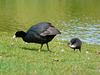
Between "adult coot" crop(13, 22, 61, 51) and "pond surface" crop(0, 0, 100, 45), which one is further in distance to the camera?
"pond surface" crop(0, 0, 100, 45)

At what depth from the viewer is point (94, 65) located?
33.9 feet

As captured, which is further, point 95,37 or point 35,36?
point 95,37

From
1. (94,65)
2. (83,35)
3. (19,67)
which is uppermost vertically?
(19,67)

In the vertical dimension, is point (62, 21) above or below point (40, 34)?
below

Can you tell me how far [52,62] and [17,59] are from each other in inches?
75.4

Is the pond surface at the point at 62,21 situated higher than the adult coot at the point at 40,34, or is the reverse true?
the adult coot at the point at 40,34

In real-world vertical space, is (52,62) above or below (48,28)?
below

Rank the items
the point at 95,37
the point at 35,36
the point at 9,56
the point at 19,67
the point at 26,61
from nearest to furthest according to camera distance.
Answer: the point at 19,67 < the point at 26,61 < the point at 9,56 < the point at 35,36 < the point at 95,37

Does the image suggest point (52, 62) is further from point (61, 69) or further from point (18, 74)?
point (18, 74)

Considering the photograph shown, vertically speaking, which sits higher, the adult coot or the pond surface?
the adult coot

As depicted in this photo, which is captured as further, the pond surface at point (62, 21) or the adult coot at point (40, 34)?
the pond surface at point (62, 21)

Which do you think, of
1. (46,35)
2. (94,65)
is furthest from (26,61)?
(94,65)

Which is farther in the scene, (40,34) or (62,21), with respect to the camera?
(62,21)

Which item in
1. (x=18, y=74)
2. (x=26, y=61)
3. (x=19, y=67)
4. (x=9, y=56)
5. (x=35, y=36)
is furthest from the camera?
(x=35, y=36)
